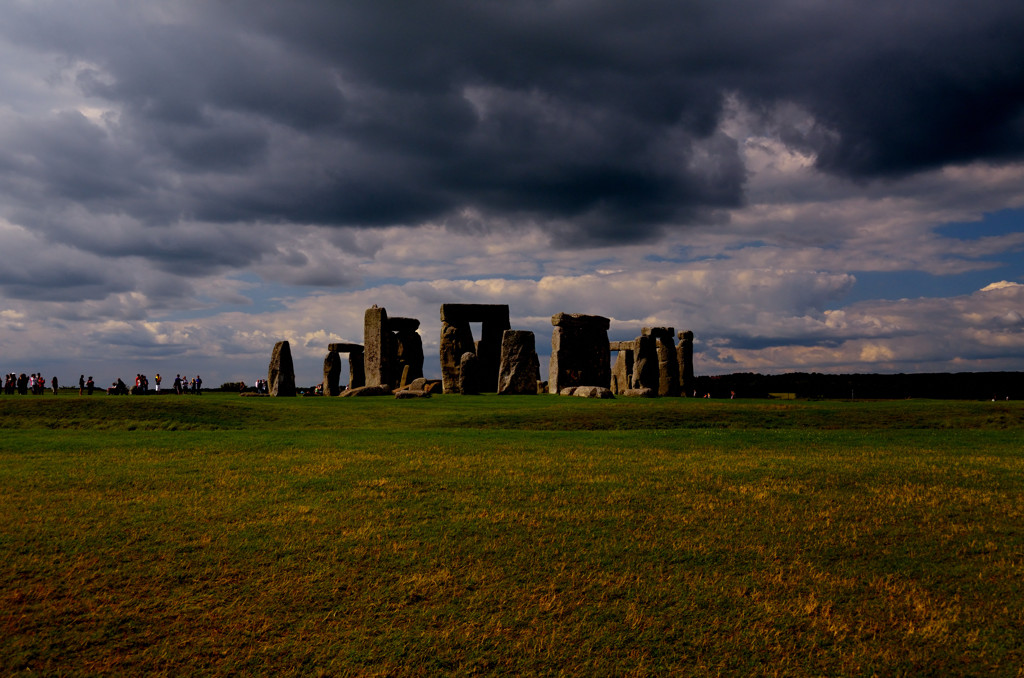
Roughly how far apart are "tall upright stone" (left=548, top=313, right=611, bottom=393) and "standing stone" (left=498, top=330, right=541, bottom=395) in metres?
0.92

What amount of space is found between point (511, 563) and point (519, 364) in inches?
909

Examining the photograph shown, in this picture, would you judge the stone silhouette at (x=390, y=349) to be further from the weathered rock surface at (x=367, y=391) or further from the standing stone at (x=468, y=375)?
the standing stone at (x=468, y=375)

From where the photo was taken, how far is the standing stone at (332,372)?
34469 millimetres

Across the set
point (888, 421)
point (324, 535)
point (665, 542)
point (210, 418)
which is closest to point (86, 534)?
point (324, 535)

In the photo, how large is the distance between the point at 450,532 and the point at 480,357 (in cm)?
2812

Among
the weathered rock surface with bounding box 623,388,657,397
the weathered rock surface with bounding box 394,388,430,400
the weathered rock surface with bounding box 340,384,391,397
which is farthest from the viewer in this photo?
the weathered rock surface with bounding box 340,384,391,397

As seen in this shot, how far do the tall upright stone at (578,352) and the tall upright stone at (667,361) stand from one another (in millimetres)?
3106

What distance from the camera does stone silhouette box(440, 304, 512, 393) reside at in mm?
34250

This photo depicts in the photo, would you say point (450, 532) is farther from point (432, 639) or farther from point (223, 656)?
point (223, 656)

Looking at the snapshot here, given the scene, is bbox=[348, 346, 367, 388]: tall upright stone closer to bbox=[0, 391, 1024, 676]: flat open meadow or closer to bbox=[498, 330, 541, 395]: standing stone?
bbox=[498, 330, 541, 395]: standing stone

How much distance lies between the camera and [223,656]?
4.79m

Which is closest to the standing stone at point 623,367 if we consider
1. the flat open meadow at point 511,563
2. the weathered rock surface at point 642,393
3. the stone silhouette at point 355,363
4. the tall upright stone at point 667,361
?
the tall upright stone at point 667,361

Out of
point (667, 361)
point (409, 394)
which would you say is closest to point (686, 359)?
point (667, 361)

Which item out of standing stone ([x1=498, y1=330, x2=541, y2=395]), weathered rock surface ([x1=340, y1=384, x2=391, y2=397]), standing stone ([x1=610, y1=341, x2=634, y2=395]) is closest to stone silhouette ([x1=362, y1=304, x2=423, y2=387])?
weathered rock surface ([x1=340, y1=384, x2=391, y2=397])
